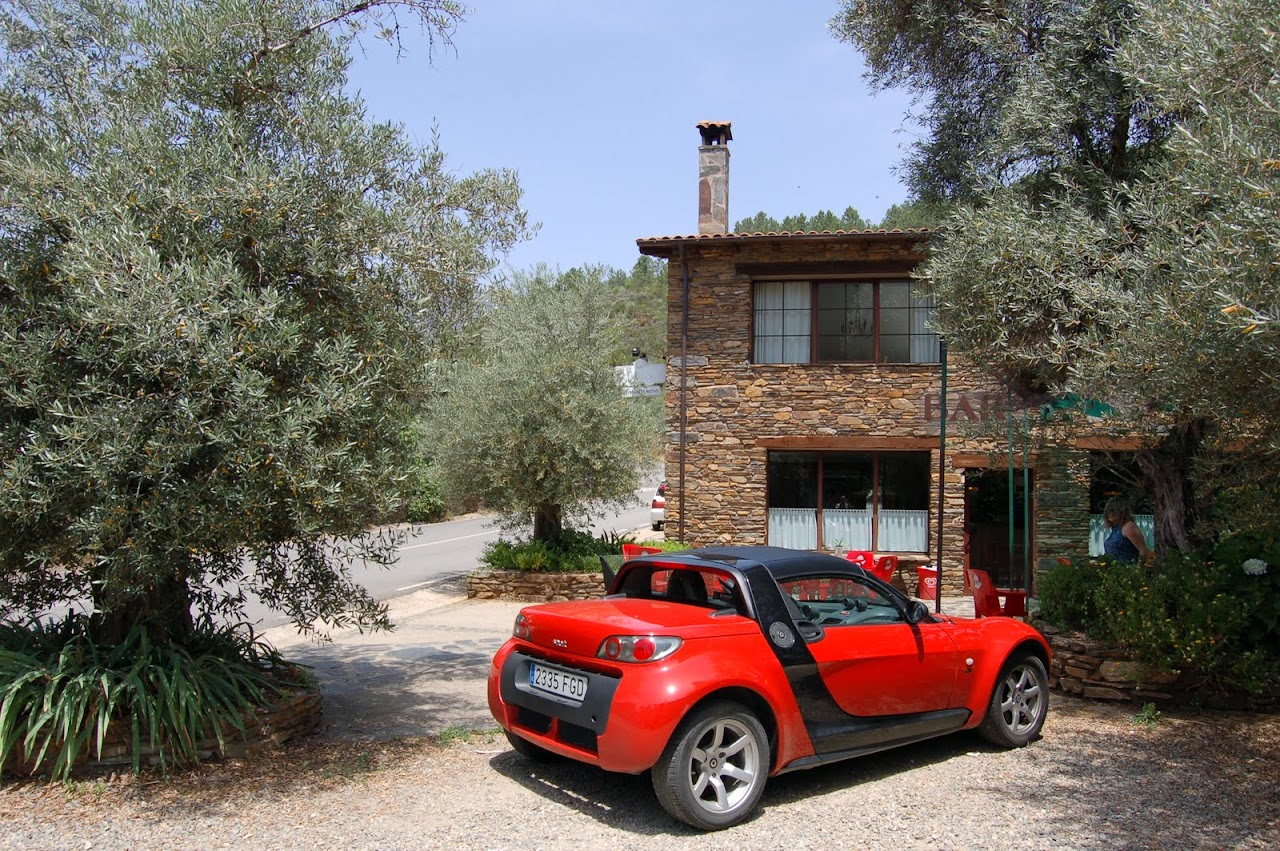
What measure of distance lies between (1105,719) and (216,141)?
23.6 ft

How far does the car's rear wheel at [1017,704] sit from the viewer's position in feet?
20.3

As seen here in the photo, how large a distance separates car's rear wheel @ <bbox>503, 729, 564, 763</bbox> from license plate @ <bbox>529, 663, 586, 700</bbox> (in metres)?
0.55

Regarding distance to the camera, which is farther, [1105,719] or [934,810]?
[1105,719]

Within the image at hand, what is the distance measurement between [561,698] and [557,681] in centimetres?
11

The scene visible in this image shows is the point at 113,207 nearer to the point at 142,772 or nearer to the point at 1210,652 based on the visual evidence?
the point at 142,772

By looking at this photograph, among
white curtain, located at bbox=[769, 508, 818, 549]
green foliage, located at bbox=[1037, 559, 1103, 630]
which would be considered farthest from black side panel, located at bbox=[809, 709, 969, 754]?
white curtain, located at bbox=[769, 508, 818, 549]

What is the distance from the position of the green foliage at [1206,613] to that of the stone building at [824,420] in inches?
287

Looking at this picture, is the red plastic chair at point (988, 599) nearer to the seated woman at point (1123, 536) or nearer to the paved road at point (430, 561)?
the seated woman at point (1123, 536)

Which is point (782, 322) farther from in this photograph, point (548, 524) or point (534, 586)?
point (534, 586)

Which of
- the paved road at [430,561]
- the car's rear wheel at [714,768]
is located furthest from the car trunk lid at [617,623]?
the paved road at [430,561]

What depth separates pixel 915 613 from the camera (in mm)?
5863

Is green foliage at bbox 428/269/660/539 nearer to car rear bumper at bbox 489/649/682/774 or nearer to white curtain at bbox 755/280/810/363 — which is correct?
white curtain at bbox 755/280/810/363

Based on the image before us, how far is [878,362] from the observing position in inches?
607

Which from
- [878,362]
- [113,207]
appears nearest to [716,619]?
[113,207]
